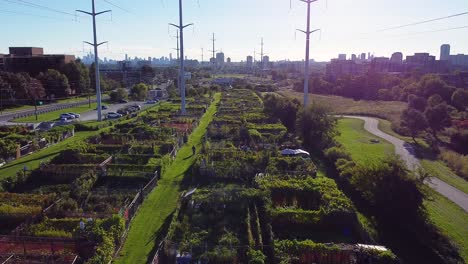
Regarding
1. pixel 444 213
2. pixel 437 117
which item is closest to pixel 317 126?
pixel 444 213

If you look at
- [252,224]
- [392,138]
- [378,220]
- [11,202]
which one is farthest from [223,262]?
[392,138]

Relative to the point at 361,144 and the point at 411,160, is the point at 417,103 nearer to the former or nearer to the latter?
the point at 361,144

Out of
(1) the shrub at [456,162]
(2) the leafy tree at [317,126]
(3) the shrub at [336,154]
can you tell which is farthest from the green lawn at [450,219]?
(2) the leafy tree at [317,126]

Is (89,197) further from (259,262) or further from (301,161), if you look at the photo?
(301,161)

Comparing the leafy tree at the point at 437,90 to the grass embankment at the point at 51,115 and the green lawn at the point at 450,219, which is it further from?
the grass embankment at the point at 51,115

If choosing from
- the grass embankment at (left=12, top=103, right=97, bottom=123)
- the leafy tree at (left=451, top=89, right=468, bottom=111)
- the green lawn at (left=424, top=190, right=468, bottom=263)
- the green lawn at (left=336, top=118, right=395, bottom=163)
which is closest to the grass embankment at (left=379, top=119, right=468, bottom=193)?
the green lawn at (left=336, top=118, right=395, bottom=163)

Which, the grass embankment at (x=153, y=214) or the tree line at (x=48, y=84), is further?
the tree line at (x=48, y=84)
